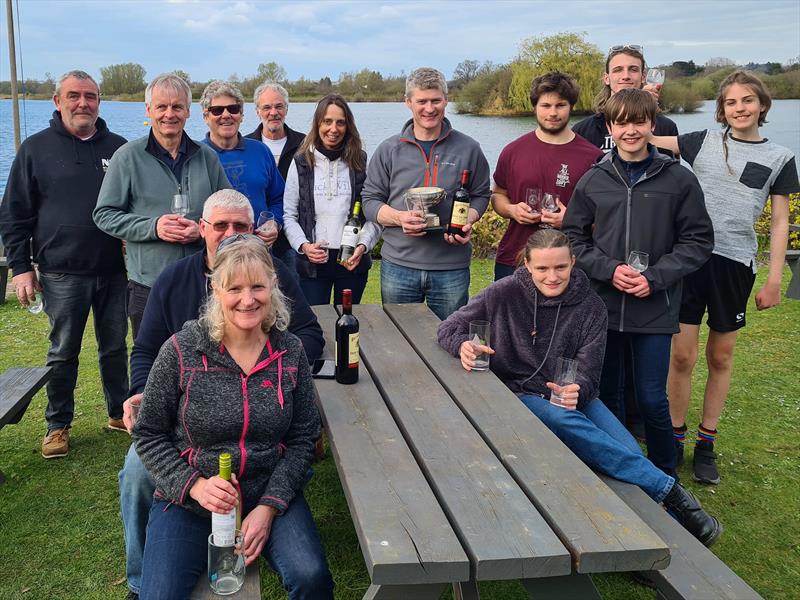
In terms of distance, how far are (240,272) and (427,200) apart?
1.86 meters

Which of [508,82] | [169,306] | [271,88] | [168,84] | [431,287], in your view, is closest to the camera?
[169,306]

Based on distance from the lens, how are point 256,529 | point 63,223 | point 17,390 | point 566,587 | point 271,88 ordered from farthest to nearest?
point 271,88 < point 63,223 < point 17,390 < point 256,529 < point 566,587

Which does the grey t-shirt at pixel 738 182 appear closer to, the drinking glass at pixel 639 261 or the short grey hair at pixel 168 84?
the drinking glass at pixel 639 261

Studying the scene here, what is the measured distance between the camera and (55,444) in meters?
4.45

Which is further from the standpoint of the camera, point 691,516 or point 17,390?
point 17,390

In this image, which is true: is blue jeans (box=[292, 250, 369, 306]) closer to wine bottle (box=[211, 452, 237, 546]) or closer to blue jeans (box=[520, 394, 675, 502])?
blue jeans (box=[520, 394, 675, 502])

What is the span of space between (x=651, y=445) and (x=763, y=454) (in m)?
1.27

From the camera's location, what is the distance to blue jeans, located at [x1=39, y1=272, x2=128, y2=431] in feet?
14.2

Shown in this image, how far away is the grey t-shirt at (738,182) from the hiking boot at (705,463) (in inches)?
43.0

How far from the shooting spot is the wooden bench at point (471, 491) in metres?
2.01

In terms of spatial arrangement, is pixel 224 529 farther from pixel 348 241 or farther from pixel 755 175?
pixel 755 175

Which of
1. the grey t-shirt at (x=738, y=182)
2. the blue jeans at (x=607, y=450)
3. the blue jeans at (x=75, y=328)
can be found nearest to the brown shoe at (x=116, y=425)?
the blue jeans at (x=75, y=328)

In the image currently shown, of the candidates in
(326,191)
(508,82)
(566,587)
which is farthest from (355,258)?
(508,82)

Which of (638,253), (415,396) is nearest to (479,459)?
(415,396)
